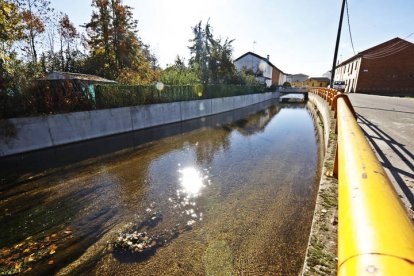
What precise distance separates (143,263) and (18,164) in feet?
21.6

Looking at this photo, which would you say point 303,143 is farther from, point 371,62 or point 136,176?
point 371,62

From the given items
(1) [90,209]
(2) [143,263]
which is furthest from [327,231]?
(1) [90,209]

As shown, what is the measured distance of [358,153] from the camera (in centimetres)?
173

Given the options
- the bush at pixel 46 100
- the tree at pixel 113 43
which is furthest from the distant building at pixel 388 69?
the bush at pixel 46 100

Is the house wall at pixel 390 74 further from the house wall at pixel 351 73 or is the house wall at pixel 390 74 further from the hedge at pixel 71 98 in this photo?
the hedge at pixel 71 98

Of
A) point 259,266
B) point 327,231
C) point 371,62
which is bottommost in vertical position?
point 259,266

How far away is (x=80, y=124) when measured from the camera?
9.60 meters

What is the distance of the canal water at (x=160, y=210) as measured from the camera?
3.24 meters

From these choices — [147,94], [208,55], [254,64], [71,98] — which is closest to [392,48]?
[254,64]

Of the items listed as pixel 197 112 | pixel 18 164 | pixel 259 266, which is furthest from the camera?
pixel 197 112

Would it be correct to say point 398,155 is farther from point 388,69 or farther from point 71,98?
point 388,69

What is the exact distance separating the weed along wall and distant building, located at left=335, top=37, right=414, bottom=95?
1327 inches

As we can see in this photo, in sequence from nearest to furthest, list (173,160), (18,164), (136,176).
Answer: (136,176) → (18,164) → (173,160)

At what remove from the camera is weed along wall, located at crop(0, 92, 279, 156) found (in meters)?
7.86
